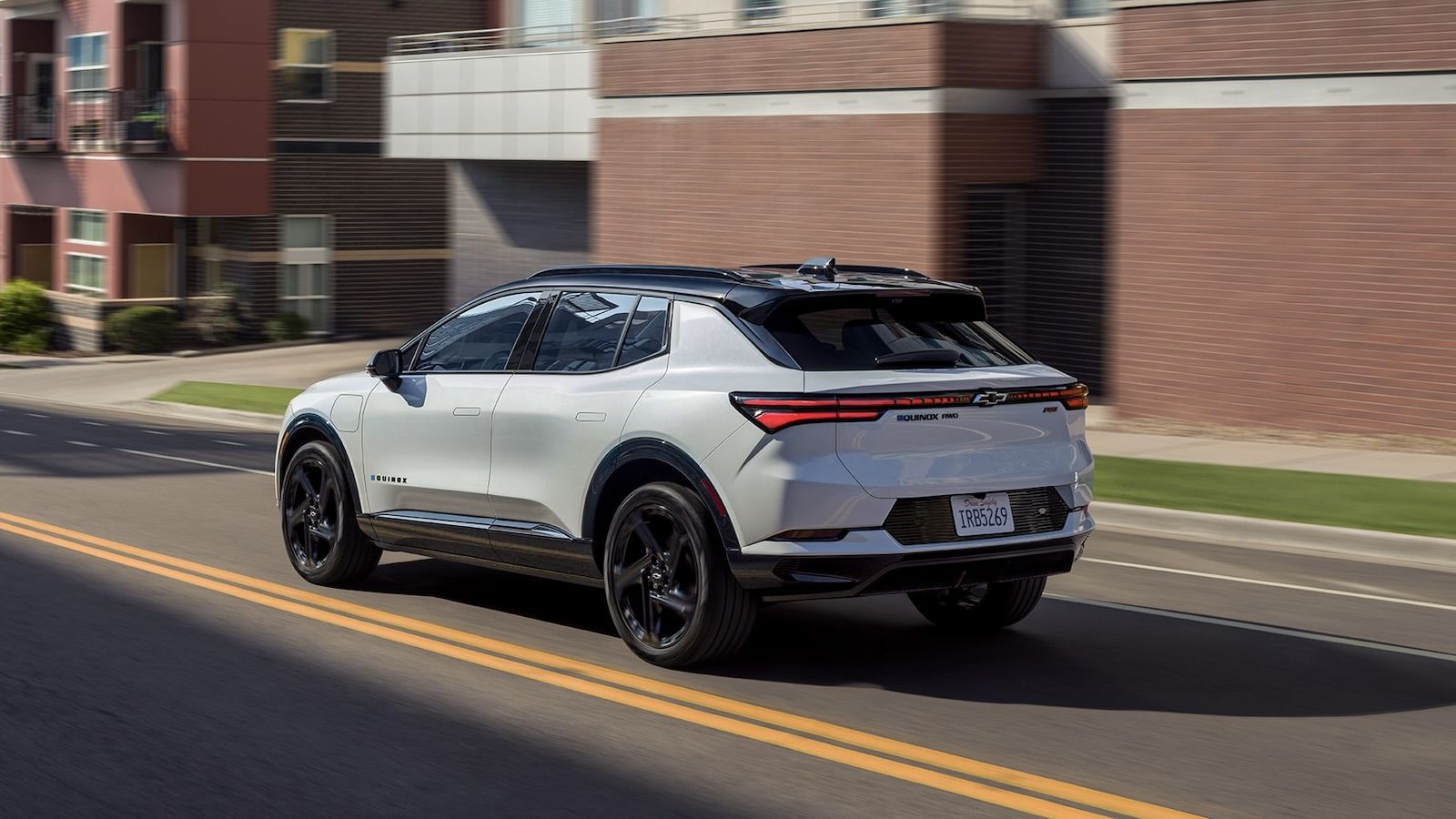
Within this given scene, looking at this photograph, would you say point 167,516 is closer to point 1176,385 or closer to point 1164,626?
point 1164,626

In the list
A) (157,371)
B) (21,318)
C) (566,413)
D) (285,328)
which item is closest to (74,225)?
(21,318)

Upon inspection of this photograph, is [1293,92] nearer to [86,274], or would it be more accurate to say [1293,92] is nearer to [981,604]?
[981,604]

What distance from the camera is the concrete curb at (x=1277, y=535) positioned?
38.0 ft

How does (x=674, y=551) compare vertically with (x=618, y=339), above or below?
below

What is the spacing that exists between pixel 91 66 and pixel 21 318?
6062 millimetres

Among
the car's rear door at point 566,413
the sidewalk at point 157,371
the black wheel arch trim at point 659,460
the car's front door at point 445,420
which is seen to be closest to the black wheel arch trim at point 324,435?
the car's front door at point 445,420

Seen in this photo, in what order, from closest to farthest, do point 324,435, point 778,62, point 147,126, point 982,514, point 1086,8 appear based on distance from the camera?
point 982,514 → point 324,435 → point 1086,8 → point 778,62 → point 147,126

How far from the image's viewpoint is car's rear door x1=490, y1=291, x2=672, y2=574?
26.2 ft

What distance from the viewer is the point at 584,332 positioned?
8.42 m

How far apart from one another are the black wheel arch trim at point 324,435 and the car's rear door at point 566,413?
1.29 metres

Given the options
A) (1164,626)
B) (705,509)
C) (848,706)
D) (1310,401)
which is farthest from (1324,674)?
(1310,401)

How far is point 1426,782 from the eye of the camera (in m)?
6.08

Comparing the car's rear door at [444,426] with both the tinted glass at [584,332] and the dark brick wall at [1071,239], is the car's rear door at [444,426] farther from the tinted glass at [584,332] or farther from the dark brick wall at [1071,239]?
the dark brick wall at [1071,239]

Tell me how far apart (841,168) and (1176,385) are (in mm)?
5396
